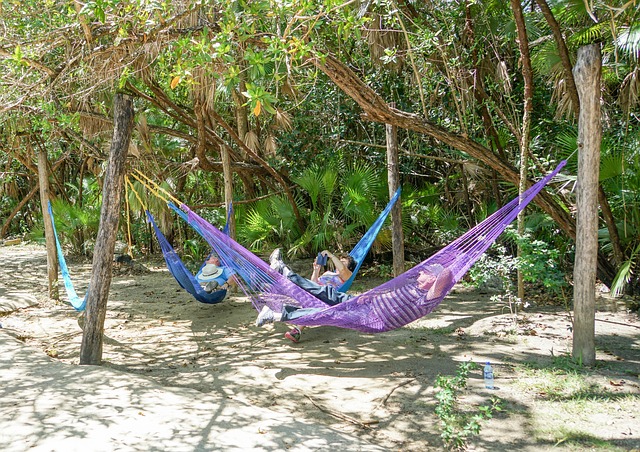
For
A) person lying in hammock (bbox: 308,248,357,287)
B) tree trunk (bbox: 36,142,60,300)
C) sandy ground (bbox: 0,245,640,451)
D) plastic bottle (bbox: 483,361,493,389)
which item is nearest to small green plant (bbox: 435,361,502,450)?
sandy ground (bbox: 0,245,640,451)

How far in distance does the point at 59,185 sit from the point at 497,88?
26.9 ft

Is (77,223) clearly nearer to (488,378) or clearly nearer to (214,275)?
(214,275)

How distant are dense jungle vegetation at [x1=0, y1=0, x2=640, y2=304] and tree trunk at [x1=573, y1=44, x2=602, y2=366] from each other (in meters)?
0.36

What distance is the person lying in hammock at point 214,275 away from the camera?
193 inches

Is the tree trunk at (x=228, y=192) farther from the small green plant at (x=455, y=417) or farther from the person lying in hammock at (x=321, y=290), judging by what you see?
the small green plant at (x=455, y=417)

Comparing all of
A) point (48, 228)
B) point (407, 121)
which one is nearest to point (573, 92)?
point (407, 121)

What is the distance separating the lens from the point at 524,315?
4.63 meters

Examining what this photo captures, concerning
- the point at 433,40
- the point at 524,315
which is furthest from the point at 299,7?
the point at 524,315

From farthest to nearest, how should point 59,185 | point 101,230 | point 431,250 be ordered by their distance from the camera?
point 59,185
point 431,250
point 101,230

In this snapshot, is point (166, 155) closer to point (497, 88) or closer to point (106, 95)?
point (106, 95)

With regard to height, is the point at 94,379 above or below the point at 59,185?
below

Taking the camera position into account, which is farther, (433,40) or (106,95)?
(106,95)

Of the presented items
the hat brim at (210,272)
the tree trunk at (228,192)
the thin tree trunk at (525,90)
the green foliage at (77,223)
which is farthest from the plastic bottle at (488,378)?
the green foliage at (77,223)

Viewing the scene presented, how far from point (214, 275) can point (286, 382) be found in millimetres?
1927
